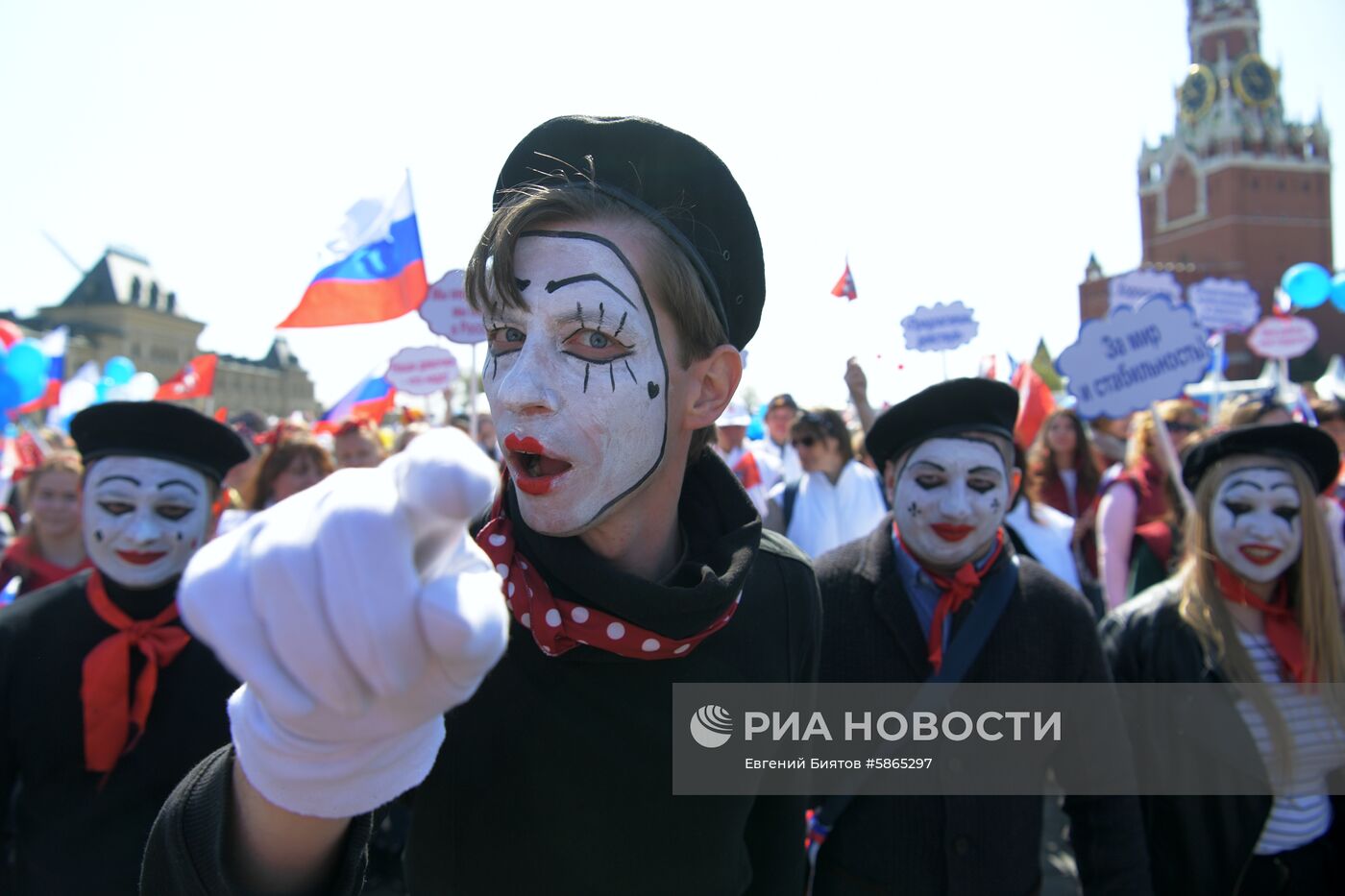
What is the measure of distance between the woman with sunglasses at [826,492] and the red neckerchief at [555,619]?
12.3 feet

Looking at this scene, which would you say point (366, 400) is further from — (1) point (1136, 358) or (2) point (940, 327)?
(1) point (1136, 358)

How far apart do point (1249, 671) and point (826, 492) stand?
107 inches

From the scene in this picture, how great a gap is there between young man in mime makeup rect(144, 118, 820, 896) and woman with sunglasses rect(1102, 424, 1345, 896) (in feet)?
5.47

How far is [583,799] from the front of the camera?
1.40 m

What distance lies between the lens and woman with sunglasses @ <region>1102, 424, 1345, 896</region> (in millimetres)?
2641

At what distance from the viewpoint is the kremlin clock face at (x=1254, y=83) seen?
210 feet

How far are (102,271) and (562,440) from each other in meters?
58.9

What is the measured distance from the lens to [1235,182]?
58438 mm

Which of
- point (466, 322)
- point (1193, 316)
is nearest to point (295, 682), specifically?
point (1193, 316)

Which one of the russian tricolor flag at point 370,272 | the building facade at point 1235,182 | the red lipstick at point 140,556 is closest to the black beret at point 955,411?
the red lipstick at point 140,556

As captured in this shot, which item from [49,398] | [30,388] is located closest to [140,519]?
[30,388]

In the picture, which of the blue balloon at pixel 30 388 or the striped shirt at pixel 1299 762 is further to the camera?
the blue balloon at pixel 30 388

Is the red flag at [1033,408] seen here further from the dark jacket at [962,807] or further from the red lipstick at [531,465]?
the red lipstick at [531,465]

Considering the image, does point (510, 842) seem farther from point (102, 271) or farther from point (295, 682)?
point (102, 271)
